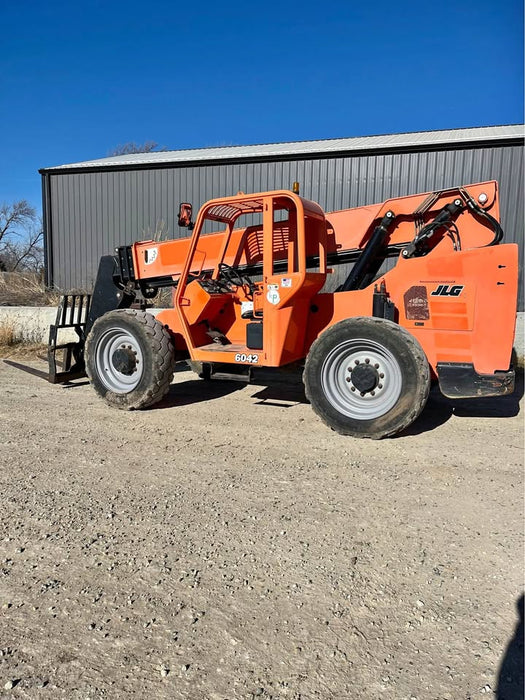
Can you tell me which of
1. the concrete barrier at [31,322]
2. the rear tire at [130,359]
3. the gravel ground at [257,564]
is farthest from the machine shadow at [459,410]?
the concrete barrier at [31,322]

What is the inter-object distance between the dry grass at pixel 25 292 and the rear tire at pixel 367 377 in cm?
947

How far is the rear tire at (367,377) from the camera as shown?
4797mm

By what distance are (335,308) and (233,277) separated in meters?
1.41

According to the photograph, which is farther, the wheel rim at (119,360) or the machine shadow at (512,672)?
the wheel rim at (119,360)

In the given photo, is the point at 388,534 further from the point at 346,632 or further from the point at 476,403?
the point at 476,403

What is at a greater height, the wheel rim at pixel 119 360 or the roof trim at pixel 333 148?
the roof trim at pixel 333 148

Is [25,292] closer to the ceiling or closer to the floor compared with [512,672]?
closer to the ceiling

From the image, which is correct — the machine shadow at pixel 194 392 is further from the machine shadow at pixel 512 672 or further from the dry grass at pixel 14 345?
the machine shadow at pixel 512 672

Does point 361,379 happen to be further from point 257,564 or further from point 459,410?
point 257,564

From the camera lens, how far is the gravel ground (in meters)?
2.07

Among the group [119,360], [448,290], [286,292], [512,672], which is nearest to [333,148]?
[286,292]

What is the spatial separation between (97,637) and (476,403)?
17.8ft

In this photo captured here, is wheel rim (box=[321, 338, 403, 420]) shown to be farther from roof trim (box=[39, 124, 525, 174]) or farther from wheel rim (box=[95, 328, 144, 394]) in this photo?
roof trim (box=[39, 124, 525, 174])

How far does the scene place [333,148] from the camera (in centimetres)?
1368
